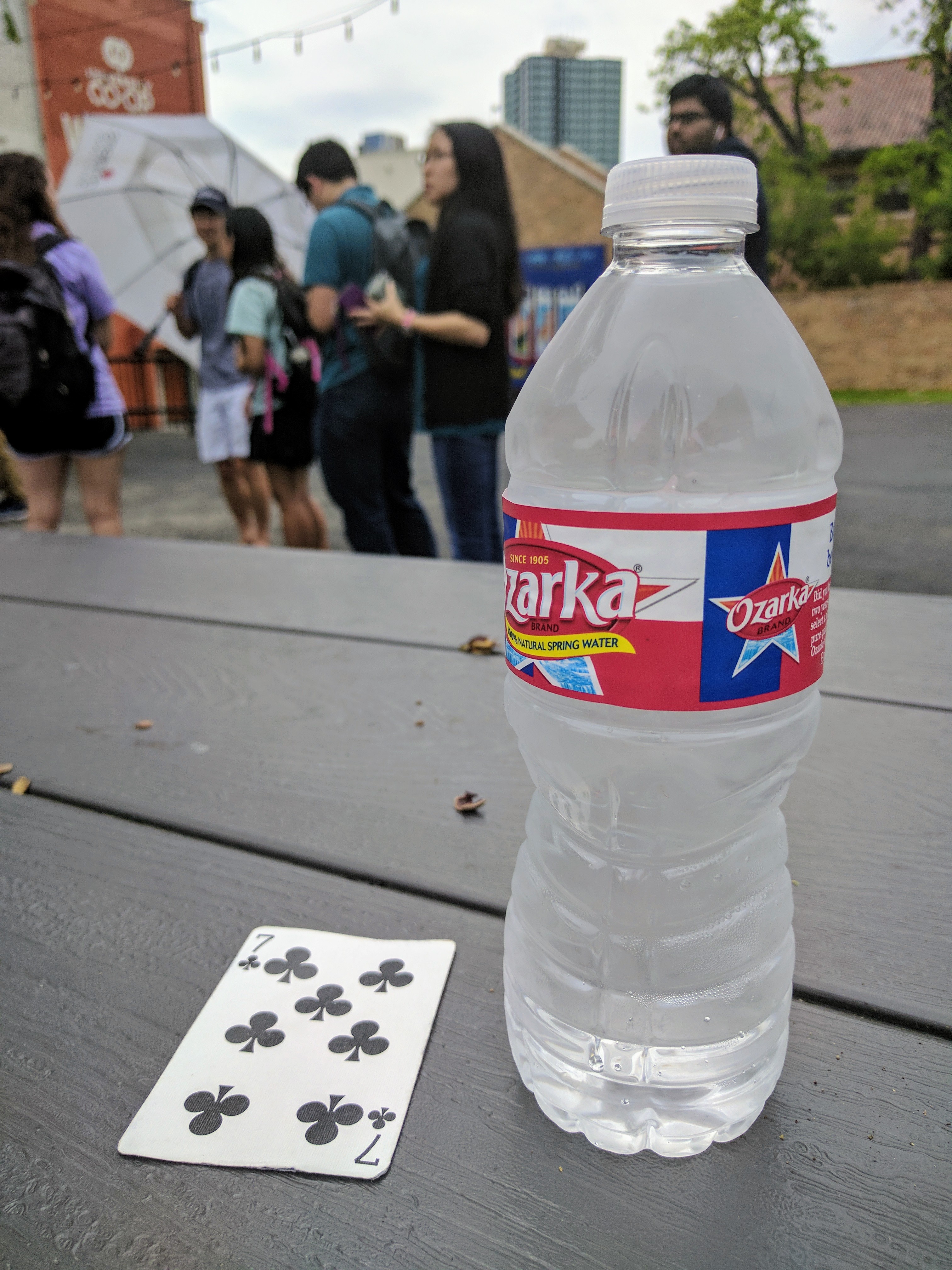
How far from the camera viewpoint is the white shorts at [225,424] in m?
4.43

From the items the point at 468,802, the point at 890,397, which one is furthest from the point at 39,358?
the point at 890,397

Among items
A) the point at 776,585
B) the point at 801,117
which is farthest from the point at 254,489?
the point at 801,117

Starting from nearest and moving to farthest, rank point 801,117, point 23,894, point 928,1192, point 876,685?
point 928,1192 → point 23,894 → point 876,685 → point 801,117

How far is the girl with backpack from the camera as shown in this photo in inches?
152

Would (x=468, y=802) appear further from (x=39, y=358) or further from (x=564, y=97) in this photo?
(x=564, y=97)

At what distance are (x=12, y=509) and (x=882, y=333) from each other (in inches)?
713

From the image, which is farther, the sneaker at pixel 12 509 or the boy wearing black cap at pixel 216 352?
the sneaker at pixel 12 509

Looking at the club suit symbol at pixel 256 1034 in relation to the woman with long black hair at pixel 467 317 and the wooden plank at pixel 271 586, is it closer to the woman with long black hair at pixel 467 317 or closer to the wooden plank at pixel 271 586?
the wooden plank at pixel 271 586

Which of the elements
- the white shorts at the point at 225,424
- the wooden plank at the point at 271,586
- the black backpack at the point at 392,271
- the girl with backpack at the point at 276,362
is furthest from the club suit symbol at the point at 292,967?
the white shorts at the point at 225,424

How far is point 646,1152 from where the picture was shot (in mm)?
637

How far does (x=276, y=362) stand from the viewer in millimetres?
3938

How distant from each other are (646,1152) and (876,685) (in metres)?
0.95

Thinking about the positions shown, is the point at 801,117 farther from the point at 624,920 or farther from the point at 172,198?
the point at 624,920

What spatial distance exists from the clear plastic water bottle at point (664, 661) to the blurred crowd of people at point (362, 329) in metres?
2.02
